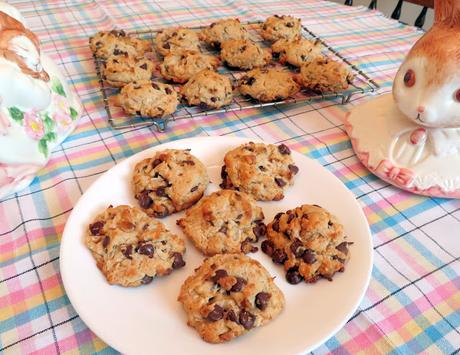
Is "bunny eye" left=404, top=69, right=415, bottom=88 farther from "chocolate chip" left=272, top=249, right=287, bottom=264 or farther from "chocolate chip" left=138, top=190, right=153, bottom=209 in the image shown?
"chocolate chip" left=138, top=190, right=153, bottom=209

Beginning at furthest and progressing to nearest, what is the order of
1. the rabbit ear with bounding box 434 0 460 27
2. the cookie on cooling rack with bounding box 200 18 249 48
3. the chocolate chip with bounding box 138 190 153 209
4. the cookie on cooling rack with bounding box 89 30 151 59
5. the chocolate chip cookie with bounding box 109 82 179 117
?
1. the cookie on cooling rack with bounding box 200 18 249 48
2. the cookie on cooling rack with bounding box 89 30 151 59
3. the chocolate chip cookie with bounding box 109 82 179 117
4. the chocolate chip with bounding box 138 190 153 209
5. the rabbit ear with bounding box 434 0 460 27

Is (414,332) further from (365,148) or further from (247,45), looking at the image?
(247,45)

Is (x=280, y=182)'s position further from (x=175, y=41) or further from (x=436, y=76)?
(x=175, y=41)

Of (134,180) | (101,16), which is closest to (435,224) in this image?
(134,180)

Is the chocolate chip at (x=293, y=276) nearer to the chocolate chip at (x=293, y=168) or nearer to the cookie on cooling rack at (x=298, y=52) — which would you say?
the chocolate chip at (x=293, y=168)

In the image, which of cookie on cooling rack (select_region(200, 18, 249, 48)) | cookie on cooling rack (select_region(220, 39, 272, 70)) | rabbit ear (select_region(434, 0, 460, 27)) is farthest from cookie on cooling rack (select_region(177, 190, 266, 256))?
cookie on cooling rack (select_region(200, 18, 249, 48))

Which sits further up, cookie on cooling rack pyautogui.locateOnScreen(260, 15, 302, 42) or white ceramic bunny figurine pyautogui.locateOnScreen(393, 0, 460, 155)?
white ceramic bunny figurine pyautogui.locateOnScreen(393, 0, 460, 155)
